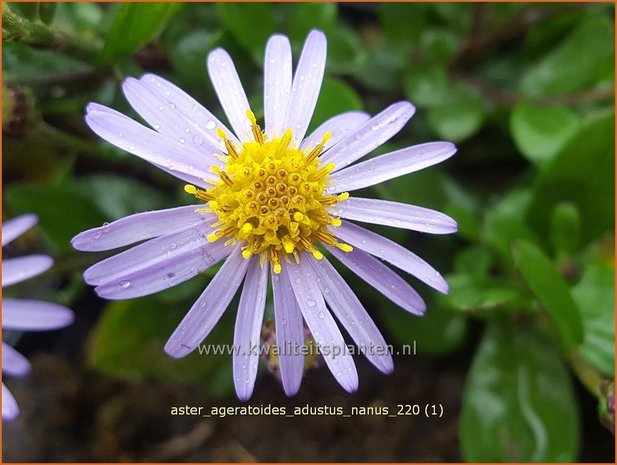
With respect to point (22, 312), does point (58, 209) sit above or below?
above

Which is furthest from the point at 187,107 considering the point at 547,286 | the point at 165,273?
the point at 547,286

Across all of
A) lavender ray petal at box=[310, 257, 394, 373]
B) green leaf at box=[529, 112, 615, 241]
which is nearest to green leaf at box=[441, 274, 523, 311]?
green leaf at box=[529, 112, 615, 241]

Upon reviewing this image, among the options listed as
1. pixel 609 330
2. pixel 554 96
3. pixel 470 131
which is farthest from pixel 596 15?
pixel 609 330

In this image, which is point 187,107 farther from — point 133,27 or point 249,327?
point 249,327

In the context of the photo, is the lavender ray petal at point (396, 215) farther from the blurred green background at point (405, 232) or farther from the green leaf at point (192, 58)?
the green leaf at point (192, 58)

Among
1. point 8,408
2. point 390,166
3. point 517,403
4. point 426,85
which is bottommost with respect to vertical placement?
point 8,408

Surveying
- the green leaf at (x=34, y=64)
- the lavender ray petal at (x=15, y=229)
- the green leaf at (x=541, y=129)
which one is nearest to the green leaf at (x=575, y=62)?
the green leaf at (x=541, y=129)

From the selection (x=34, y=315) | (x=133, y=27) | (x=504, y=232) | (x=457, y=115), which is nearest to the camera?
(x=34, y=315)
